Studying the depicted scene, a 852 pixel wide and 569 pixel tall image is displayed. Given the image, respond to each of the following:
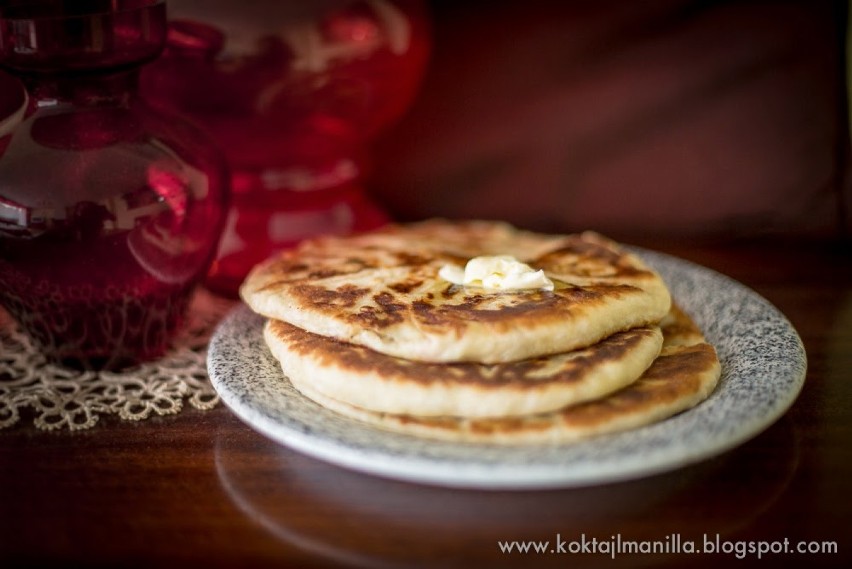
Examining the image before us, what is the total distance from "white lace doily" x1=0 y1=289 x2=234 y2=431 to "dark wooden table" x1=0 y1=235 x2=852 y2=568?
3cm

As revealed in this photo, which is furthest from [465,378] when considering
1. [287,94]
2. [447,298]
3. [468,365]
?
[287,94]

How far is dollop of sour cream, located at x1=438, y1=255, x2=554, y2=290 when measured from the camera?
836mm

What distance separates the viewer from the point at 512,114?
1.42 m

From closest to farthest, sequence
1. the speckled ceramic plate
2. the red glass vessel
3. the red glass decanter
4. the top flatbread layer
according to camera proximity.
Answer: the speckled ceramic plate, the top flatbread layer, the red glass decanter, the red glass vessel

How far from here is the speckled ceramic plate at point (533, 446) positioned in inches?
24.4

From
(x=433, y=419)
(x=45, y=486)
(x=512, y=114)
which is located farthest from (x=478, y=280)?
(x=512, y=114)

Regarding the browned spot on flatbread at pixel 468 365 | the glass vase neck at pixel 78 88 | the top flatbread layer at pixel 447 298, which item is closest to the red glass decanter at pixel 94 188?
the glass vase neck at pixel 78 88

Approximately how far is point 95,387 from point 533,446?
501 millimetres

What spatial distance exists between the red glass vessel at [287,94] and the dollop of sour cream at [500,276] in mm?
359

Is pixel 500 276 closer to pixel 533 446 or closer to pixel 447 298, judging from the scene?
pixel 447 298

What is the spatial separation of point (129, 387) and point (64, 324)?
10 centimetres

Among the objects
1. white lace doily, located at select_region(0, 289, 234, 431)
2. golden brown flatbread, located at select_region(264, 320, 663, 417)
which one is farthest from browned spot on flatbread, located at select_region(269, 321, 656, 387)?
white lace doily, located at select_region(0, 289, 234, 431)

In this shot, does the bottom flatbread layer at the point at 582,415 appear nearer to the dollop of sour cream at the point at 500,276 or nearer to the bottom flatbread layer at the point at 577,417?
the bottom flatbread layer at the point at 577,417

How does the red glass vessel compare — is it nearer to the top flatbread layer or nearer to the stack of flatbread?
the top flatbread layer
